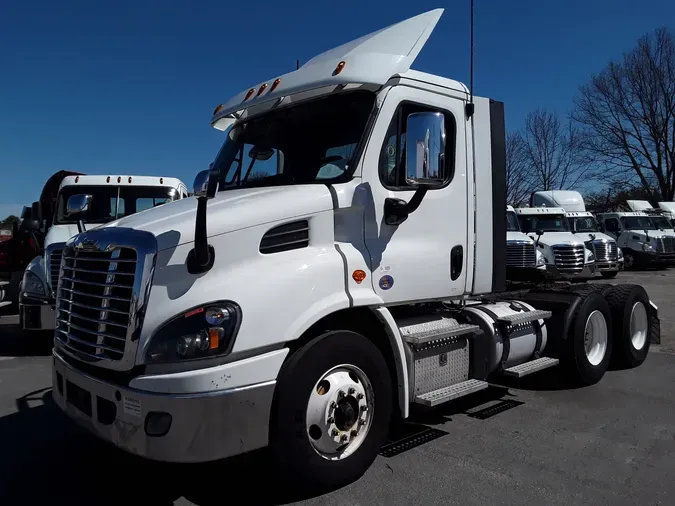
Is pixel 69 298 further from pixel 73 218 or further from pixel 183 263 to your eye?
pixel 73 218

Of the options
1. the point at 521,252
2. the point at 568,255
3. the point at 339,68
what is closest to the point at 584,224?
the point at 568,255

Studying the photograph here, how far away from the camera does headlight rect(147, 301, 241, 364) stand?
3129 mm

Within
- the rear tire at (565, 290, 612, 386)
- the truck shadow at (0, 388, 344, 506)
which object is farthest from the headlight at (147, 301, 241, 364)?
the rear tire at (565, 290, 612, 386)

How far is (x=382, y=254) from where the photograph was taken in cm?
412

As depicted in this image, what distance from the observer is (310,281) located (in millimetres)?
3543

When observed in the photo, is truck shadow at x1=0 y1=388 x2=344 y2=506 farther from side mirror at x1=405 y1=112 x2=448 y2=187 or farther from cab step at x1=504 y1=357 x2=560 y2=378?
cab step at x1=504 y1=357 x2=560 y2=378

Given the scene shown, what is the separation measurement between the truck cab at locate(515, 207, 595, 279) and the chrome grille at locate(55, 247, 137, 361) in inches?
520

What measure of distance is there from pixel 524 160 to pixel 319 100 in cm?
3820

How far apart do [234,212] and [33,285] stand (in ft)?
19.7

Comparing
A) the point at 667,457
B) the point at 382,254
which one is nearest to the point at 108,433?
the point at 382,254

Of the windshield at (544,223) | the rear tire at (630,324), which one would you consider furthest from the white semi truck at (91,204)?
the windshield at (544,223)

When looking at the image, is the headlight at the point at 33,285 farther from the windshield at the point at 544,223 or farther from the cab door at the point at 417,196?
the windshield at the point at 544,223

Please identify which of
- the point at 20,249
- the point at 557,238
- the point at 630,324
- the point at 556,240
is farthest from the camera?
the point at 557,238

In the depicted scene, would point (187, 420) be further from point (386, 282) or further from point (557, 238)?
point (557, 238)
